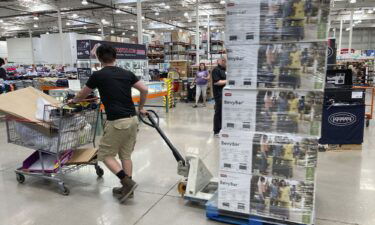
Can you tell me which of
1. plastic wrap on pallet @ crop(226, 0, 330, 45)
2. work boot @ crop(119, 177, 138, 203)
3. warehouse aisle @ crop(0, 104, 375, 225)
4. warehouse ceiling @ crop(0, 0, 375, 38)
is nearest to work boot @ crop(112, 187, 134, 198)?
warehouse aisle @ crop(0, 104, 375, 225)

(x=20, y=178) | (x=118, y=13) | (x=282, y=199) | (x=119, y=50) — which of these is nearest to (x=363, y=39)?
(x=118, y=13)

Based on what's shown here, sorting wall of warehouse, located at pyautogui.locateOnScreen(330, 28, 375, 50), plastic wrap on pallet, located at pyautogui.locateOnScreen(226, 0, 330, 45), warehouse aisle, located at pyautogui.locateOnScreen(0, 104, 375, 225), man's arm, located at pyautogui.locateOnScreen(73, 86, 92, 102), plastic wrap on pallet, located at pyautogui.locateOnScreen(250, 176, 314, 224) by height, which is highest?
wall of warehouse, located at pyautogui.locateOnScreen(330, 28, 375, 50)

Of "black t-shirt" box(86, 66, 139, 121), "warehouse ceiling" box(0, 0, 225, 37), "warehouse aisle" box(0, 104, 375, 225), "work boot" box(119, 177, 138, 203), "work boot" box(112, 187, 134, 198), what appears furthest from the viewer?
"warehouse ceiling" box(0, 0, 225, 37)

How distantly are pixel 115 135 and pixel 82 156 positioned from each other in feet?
3.29

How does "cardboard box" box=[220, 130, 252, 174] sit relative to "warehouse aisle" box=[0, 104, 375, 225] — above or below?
above

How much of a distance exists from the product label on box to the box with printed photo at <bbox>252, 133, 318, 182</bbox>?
15cm

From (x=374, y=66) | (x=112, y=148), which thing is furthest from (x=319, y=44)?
(x=374, y=66)

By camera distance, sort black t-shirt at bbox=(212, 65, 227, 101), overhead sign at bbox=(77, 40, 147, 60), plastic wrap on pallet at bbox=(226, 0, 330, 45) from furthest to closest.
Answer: overhead sign at bbox=(77, 40, 147, 60) < black t-shirt at bbox=(212, 65, 227, 101) < plastic wrap on pallet at bbox=(226, 0, 330, 45)

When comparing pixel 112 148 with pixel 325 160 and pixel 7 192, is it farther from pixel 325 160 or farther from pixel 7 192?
pixel 325 160

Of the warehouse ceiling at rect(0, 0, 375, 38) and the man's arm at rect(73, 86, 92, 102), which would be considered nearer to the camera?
the man's arm at rect(73, 86, 92, 102)

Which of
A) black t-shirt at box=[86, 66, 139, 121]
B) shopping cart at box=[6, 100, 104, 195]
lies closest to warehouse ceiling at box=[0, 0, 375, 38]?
shopping cart at box=[6, 100, 104, 195]

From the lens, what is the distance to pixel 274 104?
262 centimetres

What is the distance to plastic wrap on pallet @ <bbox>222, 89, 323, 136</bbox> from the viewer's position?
2.52 m

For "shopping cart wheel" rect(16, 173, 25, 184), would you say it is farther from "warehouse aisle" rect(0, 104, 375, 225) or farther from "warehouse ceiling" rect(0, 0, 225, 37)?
"warehouse ceiling" rect(0, 0, 225, 37)
